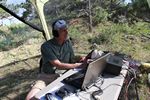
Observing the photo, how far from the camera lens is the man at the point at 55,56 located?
12.3 ft

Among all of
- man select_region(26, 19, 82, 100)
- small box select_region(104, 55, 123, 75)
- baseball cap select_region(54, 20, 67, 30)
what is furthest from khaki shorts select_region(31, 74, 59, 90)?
small box select_region(104, 55, 123, 75)

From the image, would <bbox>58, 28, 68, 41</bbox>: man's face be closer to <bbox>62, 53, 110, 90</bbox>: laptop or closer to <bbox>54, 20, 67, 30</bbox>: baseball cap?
<bbox>54, 20, 67, 30</bbox>: baseball cap

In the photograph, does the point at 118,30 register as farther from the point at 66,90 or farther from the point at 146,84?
the point at 66,90

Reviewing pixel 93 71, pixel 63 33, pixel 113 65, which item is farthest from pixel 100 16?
pixel 93 71

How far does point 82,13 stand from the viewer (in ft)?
28.9

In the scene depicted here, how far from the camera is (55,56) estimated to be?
3.84 m

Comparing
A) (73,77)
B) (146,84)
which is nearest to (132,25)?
(146,84)

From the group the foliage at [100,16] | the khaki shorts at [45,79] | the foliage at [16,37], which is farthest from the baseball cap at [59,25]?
the foliage at [16,37]

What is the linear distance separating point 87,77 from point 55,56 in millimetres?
968

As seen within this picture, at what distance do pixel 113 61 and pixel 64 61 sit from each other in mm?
830

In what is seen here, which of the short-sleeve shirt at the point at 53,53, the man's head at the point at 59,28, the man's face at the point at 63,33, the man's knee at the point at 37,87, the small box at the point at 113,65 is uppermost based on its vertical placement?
the man's head at the point at 59,28

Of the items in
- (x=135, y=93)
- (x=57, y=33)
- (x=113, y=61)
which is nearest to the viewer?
(x=113, y=61)

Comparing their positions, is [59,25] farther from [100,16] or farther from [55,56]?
[100,16]

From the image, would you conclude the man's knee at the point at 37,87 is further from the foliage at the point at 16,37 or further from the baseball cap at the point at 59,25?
the foliage at the point at 16,37
